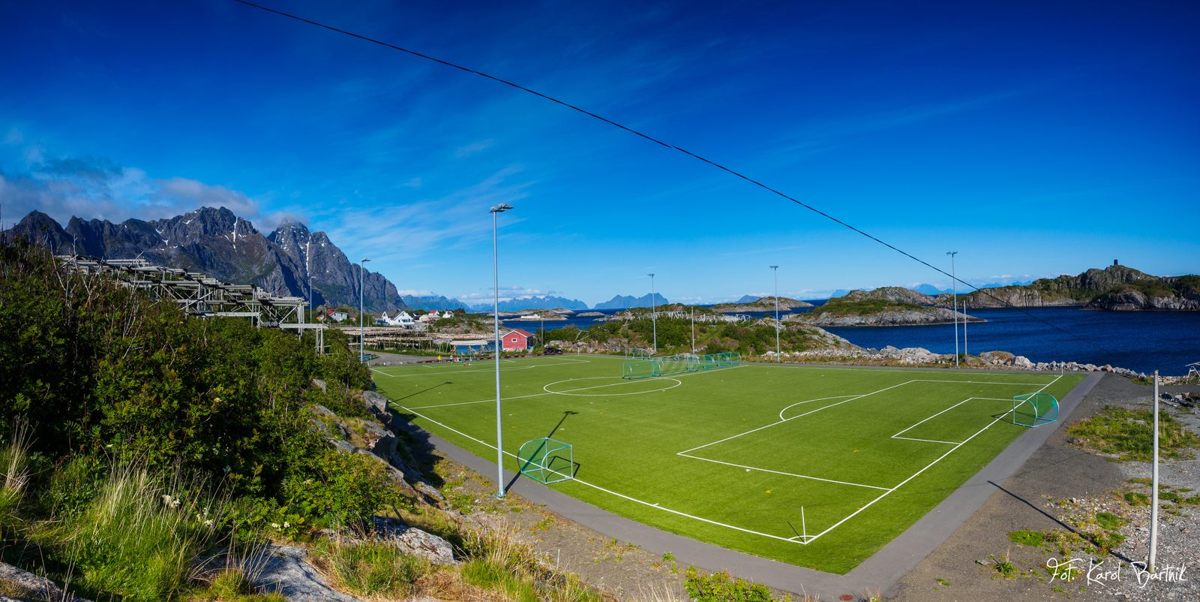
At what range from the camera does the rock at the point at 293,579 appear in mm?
5090

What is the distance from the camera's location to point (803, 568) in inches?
433

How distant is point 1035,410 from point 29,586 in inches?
1166

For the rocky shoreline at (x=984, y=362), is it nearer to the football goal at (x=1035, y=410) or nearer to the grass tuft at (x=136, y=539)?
the football goal at (x=1035, y=410)

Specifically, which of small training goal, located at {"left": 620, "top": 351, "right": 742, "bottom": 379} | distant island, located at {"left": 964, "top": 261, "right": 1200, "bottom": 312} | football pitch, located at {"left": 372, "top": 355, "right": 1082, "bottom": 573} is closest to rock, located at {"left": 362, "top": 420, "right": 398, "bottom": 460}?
football pitch, located at {"left": 372, "top": 355, "right": 1082, "bottom": 573}

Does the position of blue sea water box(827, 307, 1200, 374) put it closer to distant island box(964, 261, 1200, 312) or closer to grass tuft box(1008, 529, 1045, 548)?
distant island box(964, 261, 1200, 312)

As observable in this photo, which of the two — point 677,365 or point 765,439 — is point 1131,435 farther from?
point 677,365

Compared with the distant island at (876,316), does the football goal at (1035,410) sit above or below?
below

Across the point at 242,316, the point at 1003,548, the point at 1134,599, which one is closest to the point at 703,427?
the point at 1003,548

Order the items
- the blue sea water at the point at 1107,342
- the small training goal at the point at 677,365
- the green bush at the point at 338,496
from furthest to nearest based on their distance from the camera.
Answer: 1. the blue sea water at the point at 1107,342
2. the small training goal at the point at 677,365
3. the green bush at the point at 338,496

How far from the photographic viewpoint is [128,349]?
7.40 meters

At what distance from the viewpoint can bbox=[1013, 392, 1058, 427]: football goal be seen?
925 inches

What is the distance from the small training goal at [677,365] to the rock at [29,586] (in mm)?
41096

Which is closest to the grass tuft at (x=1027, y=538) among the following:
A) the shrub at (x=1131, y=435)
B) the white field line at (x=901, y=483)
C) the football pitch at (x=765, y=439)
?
the football pitch at (x=765, y=439)

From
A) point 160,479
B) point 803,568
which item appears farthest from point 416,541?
point 803,568
